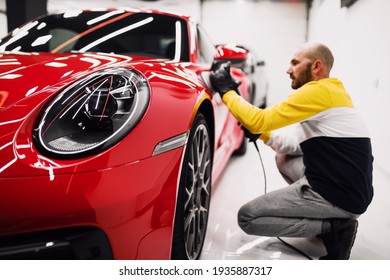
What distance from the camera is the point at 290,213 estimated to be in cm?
147

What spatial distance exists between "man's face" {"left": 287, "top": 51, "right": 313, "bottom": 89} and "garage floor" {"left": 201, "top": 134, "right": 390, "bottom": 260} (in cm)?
67

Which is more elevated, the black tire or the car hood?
the car hood

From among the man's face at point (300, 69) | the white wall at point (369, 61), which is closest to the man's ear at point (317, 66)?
the man's face at point (300, 69)

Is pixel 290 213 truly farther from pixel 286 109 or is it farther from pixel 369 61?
pixel 369 61

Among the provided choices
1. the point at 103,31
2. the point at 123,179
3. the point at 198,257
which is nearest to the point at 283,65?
the point at 103,31

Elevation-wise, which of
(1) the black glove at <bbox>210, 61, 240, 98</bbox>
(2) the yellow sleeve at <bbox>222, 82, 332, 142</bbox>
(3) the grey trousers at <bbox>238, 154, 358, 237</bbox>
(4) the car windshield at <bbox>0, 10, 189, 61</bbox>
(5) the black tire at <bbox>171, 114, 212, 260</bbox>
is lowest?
(3) the grey trousers at <bbox>238, 154, 358, 237</bbox>

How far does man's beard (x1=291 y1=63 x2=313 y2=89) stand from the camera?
1.41 meters

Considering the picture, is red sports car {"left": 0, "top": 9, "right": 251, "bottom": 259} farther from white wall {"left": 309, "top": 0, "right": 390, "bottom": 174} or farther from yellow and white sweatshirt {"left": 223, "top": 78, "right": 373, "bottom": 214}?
white wall {"left": 309, "top": 0, "right": 390, "bottom": 174}

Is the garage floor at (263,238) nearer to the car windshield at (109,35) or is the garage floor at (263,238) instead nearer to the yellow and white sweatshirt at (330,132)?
the yellow and white sweatshirt at (330,132)

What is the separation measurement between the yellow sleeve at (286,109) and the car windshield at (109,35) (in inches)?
13.6

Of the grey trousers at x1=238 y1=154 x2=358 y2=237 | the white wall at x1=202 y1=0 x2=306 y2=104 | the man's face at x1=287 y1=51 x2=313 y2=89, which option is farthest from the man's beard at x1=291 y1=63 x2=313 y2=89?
the white wall at x1=202 y1=0 x2=306 y2=104

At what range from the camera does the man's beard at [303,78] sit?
1.41 m
